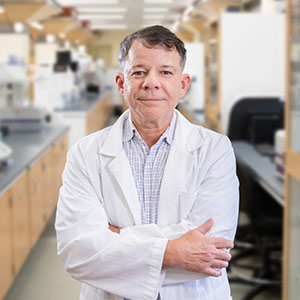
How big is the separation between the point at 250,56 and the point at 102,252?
12.8 feet

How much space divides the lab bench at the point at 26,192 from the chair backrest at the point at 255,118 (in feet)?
5.78

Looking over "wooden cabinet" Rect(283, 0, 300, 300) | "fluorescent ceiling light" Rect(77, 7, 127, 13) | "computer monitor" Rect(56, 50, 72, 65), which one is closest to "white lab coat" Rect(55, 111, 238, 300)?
"wooden cabinet" Rect(283, 0, 300, 300)

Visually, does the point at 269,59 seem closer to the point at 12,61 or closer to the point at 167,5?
the point at 12,61

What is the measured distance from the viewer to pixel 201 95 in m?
6.95

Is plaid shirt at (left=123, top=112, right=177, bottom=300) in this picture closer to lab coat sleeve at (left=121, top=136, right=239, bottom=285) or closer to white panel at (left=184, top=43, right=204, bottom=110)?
lab coat sleeve at (left=121, top=136, right=239, bottom=285)

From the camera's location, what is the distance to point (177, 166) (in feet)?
3.87

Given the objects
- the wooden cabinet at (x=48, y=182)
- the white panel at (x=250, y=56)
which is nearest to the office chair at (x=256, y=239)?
the white panel at (x=250, y=56)

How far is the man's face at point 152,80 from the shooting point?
1072 millimetres

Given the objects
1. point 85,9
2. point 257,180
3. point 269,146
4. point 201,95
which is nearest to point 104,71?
point 85,9

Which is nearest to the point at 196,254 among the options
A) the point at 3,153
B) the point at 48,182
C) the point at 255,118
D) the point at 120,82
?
the point at 120,82

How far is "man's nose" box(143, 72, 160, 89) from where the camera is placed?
106cm

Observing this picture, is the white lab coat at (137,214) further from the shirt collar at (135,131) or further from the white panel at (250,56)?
the white panel at (250,56)

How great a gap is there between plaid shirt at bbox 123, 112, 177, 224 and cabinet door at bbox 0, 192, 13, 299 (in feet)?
6.15

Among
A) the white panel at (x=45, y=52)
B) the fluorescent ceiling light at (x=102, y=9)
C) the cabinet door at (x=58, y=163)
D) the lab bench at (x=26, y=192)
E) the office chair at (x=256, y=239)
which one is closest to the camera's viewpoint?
the lab bench at (x=26, y=192)
